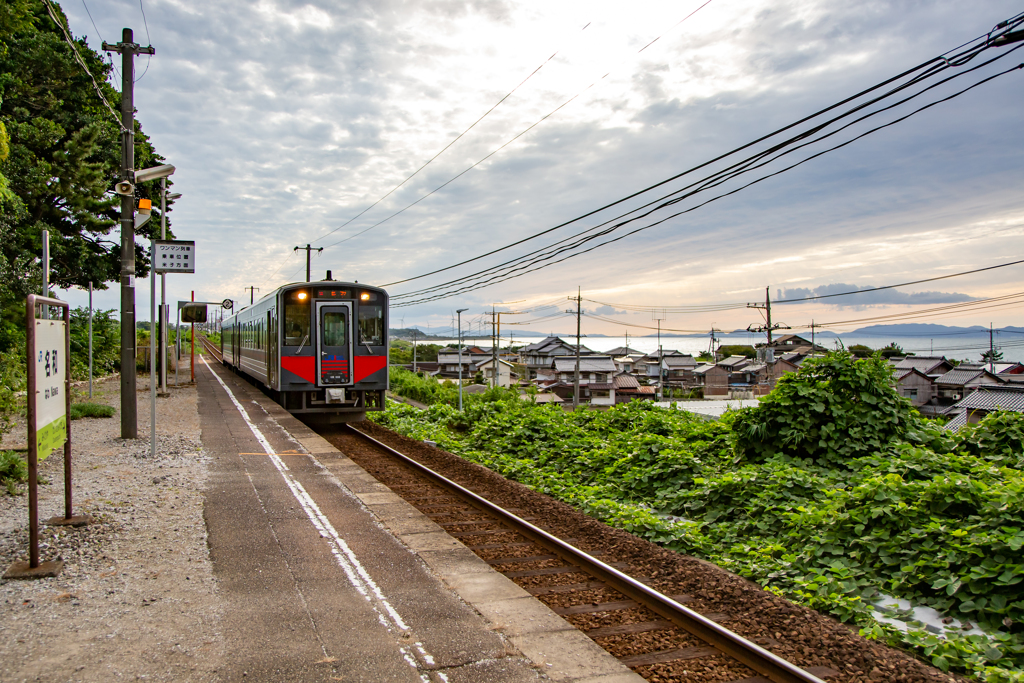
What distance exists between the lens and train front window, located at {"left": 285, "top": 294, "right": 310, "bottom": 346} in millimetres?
12867

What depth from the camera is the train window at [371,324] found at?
13.2 meters

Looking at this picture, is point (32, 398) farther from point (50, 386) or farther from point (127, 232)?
point (127, 232)

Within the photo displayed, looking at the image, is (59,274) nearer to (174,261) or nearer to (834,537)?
(174,261)

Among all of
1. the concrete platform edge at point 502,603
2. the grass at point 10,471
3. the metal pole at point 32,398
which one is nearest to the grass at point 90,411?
the grass at point 10,471

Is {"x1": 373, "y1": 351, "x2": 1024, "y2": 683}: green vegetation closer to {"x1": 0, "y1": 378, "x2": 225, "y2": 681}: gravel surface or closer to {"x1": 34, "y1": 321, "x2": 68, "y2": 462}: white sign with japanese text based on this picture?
{"x1": 0, "y1": 378, "x2": 225, "y2": 681}: gravel surface

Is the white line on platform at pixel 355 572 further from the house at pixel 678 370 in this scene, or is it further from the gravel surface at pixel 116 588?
the house at pixel 678 370

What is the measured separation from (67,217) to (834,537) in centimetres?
2242

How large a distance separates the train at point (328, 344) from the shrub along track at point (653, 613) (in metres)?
6.18

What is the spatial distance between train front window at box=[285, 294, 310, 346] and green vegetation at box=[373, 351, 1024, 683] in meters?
4.59

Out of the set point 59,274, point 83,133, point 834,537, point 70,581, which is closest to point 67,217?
point 59,274

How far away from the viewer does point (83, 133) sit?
17078 mm

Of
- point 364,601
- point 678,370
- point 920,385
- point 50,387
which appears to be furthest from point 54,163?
point 678,370

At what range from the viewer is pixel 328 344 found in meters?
13.1

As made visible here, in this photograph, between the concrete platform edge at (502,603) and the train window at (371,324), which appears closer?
the concrete platform edge at (502,603)
